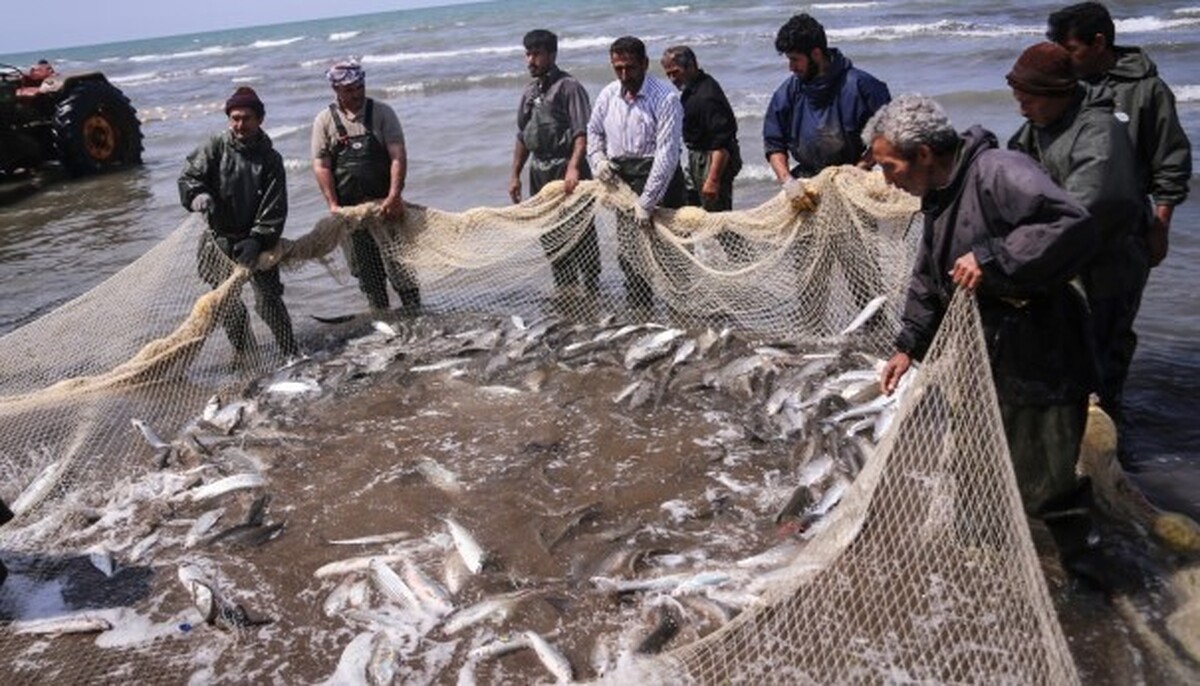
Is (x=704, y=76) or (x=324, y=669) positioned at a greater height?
(x=704, y=76)

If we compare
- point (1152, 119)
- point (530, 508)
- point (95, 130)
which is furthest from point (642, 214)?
point (95, 130)

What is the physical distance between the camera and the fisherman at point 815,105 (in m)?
6.53

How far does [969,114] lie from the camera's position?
15.3 metres

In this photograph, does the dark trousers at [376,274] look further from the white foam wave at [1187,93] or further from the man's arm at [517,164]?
the white foam wave at [1187,93]

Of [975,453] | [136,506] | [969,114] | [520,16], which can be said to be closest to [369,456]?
[136,506]

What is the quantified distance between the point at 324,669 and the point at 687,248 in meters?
4.27

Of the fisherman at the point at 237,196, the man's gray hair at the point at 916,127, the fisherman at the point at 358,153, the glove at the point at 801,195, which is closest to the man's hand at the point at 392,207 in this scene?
the fisherman at the point at 358,153

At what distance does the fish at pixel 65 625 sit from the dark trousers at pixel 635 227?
4623 mm

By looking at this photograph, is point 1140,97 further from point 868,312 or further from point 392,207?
point 392,207

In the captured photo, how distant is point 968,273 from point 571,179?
471cm

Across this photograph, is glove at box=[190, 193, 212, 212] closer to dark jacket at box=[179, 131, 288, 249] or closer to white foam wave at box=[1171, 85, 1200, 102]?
dark jacket at box=[179, 131, 288, 249]

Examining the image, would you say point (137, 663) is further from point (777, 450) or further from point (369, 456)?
point (777, 450)

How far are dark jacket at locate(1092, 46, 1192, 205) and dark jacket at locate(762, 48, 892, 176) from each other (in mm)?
1900

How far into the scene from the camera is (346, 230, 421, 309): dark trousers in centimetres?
859
